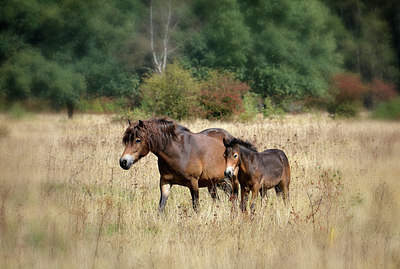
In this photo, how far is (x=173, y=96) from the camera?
2394cm

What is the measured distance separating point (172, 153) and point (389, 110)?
9.65 meters

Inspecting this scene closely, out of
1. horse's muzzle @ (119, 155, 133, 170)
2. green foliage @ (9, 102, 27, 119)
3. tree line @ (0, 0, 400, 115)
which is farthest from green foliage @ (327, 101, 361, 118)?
horse's muzzle @ (119, 155, 133, 170)

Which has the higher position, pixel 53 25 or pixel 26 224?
pixel 53 25

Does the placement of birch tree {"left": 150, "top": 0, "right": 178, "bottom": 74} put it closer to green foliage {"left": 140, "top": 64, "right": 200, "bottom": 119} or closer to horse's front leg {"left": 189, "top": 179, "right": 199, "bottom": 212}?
green foliage {"left": 140, "top": 64, "right": 200, "bottom": 119}

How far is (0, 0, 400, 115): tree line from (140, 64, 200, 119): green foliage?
8548 mm

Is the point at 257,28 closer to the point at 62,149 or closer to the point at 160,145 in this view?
the point at 62,149

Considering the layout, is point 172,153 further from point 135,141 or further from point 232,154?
point 232,154

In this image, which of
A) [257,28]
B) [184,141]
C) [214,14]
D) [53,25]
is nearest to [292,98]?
[257,28]

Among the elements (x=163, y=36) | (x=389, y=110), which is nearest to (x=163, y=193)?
(x=389, y=110)

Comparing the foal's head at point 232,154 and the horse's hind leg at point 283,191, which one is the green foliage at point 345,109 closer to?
the horse's hind leg at point 283,191

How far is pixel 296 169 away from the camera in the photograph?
34.0 ft

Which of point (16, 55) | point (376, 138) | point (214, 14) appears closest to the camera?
Answer: point (376, 138)

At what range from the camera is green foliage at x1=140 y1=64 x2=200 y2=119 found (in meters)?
23.5

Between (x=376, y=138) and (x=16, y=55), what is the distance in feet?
72.9
